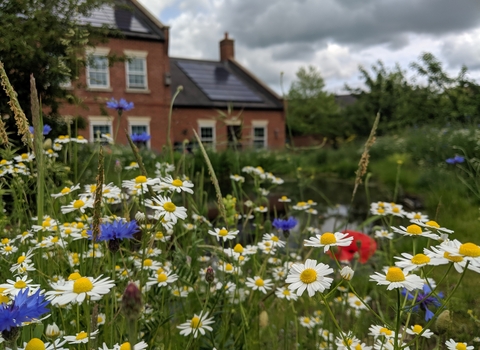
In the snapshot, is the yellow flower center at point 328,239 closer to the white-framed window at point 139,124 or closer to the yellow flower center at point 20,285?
the yellow flower center at point 20,285

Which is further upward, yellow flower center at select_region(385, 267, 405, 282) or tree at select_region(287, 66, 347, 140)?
tree at select_region(287, 66, 347, 140)

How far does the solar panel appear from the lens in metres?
14.5

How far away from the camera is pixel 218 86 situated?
49.5ft

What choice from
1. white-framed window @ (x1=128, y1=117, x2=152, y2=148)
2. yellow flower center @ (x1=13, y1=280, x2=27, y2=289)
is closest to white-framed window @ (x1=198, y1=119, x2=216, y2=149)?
white-framed window @ (x1=128, y1=117, x2=152, y2=148)

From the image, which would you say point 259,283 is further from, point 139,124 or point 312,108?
point 312,108

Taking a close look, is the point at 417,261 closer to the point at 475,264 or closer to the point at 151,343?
the point at 475,264

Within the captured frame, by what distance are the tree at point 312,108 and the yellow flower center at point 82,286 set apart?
21876mm

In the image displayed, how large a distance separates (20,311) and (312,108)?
89.8 feet

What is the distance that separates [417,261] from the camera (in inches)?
25.8

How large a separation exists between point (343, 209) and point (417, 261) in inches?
213

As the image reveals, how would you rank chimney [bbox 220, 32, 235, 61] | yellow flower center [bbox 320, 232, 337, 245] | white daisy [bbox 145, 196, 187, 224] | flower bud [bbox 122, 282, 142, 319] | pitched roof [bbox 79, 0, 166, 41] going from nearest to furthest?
1. flower bud [bbox 122, 282, 142, 319]
2. yellow flower center [bbox 320, 232, 337, 245]
3. white daisy [bbox 145, 196, 187, 224]
4. pitched roof [bbox 79, 0, 166, 41]
5. chimney [bbox 220, 32, 235, 61]

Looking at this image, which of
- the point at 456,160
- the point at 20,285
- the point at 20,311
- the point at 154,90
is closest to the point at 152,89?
the point at 154,90

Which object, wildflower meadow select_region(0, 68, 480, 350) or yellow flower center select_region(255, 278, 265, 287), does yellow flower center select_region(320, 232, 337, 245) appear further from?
Result: yellow flower center select_region(255, 278, 265, 287)

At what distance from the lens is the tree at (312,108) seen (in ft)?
79.7
